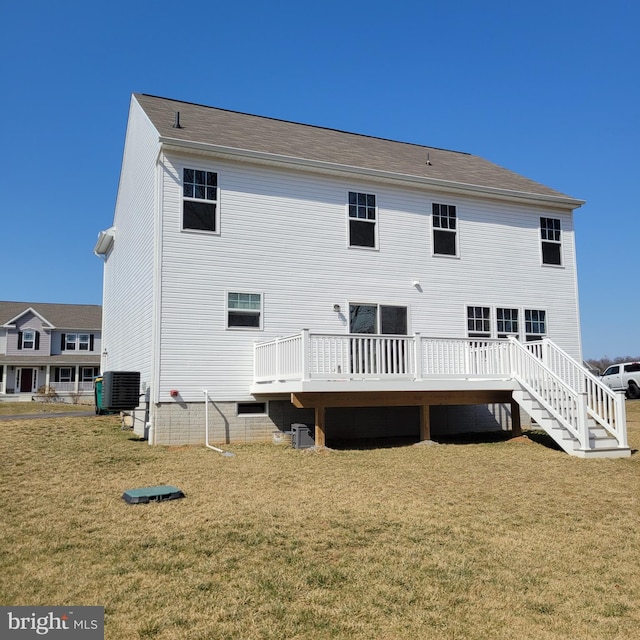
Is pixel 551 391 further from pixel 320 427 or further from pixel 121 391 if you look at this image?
pixel 121 391

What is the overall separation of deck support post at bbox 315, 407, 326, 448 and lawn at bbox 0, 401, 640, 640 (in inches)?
84.8

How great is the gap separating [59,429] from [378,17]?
12.6 metres

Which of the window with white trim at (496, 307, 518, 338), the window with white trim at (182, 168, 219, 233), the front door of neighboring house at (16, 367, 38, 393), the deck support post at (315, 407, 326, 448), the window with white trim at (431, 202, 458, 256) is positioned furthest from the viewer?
the front door of neighboring house at (16, 367, 38, 393)

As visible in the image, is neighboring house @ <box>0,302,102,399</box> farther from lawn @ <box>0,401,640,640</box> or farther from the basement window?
lawn @ <box>0,401,640,640</box>

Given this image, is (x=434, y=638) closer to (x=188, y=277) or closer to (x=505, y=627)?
(x=505, y=627)

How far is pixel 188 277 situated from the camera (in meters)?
12.7

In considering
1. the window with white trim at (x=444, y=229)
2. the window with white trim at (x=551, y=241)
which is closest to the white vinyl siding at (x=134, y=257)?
the window with white trim at (x=444, y=229)

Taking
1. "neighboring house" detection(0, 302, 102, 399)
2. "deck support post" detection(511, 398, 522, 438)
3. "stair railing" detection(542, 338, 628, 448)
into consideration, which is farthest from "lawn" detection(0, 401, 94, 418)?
"stair railing" detection(542, 338, 628, 448)

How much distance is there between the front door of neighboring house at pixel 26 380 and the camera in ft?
120

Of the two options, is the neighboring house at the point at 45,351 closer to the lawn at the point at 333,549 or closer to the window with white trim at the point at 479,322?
the window with white trim at the point at 479,322

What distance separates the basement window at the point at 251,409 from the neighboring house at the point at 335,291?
3 cm

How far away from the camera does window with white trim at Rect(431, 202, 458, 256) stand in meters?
15.4

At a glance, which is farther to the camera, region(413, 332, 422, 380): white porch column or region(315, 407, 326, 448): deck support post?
region(413, 332, 422, 380): white porch column

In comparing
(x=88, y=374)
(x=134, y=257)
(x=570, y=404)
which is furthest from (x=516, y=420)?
(x=88, y=374)
